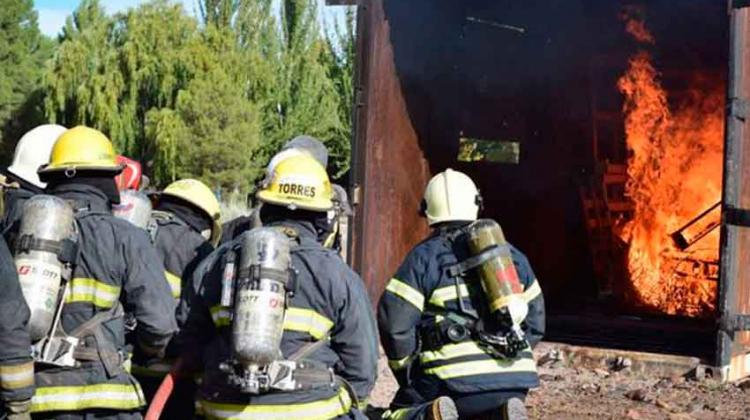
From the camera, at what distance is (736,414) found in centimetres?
757

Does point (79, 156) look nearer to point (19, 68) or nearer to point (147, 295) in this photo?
point (147, 295)

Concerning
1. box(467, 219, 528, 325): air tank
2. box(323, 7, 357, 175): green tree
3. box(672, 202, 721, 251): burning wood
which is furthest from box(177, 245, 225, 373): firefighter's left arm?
box(323, 7, 357, 175): green tree

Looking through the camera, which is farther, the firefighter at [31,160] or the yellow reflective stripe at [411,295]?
the firefighter at [31,160]

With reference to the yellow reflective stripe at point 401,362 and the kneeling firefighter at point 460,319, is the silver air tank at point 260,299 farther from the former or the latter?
the yellow reflective stripe at point 401,362

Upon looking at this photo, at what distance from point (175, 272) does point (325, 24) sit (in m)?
37.8

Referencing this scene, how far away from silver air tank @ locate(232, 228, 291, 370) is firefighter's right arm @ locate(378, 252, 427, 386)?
52.1 inches

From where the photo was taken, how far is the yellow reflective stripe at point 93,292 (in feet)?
14.8

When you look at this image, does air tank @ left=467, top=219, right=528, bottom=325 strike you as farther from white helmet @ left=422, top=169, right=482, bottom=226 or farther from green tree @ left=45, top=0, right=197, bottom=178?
green tree @ left=45, top=0, right=197, bottom=178

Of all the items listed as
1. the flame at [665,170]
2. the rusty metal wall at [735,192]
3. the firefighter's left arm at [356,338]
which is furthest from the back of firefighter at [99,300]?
the flame at [665,170]

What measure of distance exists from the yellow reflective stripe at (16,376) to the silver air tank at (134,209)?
1515mm

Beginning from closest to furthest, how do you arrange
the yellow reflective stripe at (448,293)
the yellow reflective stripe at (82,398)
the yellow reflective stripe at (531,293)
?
the yellow reflective stripe at (82,398) < the yellow reflective stripe at (448,293) < the yellow reflective stripe at (531,293)

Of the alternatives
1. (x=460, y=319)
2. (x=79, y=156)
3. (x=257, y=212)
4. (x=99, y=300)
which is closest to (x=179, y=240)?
(x=257, y=212)

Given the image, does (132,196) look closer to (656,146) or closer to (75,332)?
(75,332)

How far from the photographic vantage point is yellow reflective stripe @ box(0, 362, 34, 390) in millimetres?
4023
